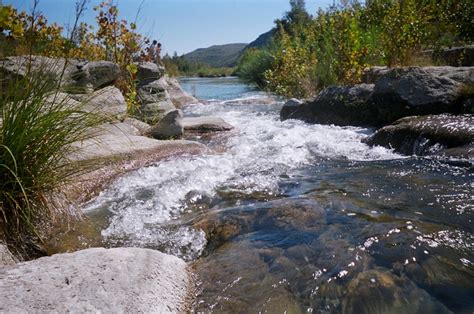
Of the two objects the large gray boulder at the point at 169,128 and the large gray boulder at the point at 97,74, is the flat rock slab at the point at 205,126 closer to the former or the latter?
the large gray boulder at the point at 169,128

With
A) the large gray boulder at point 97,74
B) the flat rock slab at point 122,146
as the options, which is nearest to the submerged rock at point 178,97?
the large gray boulder at point 97,74

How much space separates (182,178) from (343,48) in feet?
20.7

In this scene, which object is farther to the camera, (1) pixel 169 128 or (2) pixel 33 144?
(1) pixel 169 128

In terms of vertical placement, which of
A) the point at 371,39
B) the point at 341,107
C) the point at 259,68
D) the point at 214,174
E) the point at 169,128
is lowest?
the point at 214,174

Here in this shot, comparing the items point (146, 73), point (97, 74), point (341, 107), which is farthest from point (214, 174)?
point (146, 73)

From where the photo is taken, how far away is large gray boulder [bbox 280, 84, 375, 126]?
7.44 metres

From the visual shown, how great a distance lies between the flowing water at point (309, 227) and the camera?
199 centimetres

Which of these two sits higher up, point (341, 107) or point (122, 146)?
point (122, 146)

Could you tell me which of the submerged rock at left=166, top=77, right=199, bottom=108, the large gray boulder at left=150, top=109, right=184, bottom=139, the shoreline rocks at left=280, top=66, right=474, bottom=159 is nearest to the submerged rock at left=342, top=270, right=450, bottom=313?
the shoreline rocks at left=280, top=66, right=474, bottom=159

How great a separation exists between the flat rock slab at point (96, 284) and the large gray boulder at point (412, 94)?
17.6 ft

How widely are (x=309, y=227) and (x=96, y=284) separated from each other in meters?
1.51

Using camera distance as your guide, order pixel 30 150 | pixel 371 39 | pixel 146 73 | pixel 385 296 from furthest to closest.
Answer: pixel 146 73
pixel 371 39
pixel 30 150
pixel 385 296

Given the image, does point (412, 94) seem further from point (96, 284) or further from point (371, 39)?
point (96, 284)

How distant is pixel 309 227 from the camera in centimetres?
274
